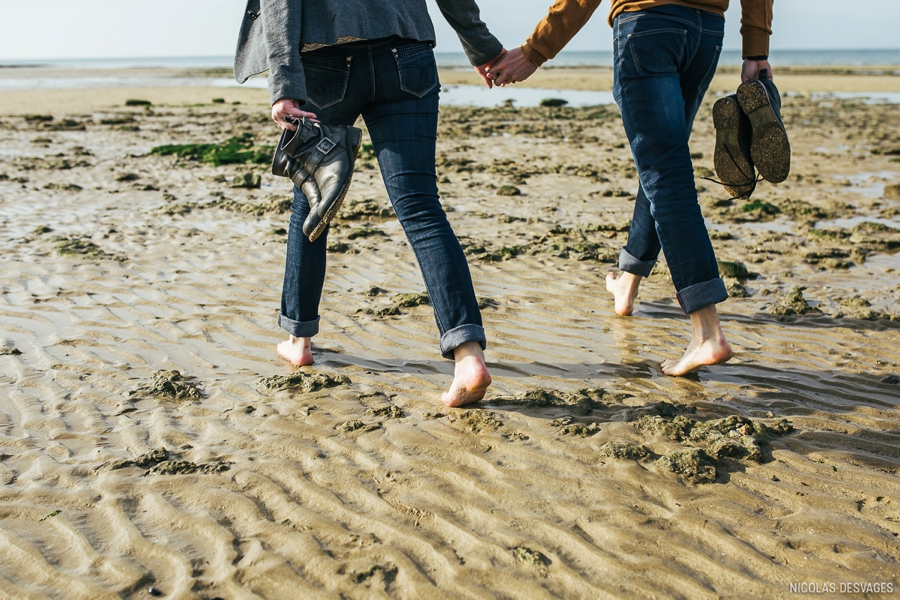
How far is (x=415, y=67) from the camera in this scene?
Answer: 2744 mm

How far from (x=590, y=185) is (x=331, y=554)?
6.56 metres

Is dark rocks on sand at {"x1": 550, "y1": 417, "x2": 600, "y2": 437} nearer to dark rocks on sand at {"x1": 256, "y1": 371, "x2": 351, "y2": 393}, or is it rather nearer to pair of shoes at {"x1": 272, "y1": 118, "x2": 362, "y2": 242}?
dark rocks on sand at {"x1": 256, "y1": 371, "x2": 351, "y2": 393}

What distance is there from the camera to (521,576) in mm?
1927

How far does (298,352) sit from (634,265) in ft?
5.75

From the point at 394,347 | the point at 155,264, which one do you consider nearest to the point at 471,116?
the point at 155,264

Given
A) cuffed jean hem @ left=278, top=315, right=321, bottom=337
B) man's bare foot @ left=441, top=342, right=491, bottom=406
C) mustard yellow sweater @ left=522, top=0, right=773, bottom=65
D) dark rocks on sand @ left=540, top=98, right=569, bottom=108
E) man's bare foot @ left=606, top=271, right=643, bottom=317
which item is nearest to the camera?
man's bare foot @ left=441, top=342, right=491, bottom=406

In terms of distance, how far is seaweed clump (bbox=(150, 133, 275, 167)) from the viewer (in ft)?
30.9

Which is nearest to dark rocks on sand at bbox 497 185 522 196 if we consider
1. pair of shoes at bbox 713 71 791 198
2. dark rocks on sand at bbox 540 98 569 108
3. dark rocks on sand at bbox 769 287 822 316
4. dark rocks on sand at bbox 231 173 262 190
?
dark rocks on sand at bbox 231 173 262 190

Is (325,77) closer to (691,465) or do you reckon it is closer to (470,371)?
(470,371)

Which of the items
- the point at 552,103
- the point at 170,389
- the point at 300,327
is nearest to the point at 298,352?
the point at 300,327

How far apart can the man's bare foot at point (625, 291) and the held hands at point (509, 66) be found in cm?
128

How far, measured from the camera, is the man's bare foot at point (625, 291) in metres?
4.05

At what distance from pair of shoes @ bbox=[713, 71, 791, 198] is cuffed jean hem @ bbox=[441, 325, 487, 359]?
4.30ft

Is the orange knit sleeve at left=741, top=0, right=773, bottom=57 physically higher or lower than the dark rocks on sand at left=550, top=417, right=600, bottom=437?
higher
